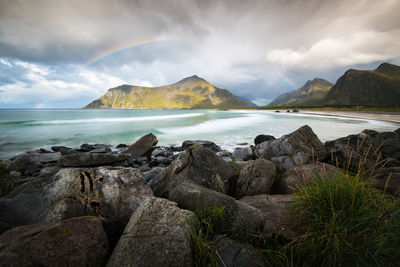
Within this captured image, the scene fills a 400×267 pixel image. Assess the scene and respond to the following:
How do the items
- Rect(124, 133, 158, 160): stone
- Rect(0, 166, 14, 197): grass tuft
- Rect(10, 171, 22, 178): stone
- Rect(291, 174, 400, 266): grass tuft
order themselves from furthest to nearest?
Rect(124, 133, 158, 160): stone, Rect(10, 171, 22, 178): stone, Rect(0, 166, 14, 197): grass tuft, Rect(291, 174, 400, 266): grass tuft

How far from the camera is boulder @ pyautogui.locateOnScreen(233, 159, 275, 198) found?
4.84 meters

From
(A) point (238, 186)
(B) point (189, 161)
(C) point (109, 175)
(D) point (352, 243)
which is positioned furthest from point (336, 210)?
(C) point (109, 175)

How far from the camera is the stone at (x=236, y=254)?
229 centimetres

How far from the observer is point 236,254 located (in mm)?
2348

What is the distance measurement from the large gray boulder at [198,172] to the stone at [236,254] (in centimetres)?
200

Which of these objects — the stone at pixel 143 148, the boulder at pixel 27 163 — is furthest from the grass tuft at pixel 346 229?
the boulder at pixel 27 163

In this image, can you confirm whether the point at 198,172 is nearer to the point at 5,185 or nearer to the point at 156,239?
the point at 156,239

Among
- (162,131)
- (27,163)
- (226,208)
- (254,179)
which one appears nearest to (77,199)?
(226,208)

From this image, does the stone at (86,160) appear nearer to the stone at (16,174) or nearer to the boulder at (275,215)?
the stone at (16,174)

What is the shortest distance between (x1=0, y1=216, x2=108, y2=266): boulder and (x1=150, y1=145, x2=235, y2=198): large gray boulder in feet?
6.11

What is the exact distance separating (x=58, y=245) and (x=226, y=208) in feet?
8.18

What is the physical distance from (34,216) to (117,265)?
240 centimetres

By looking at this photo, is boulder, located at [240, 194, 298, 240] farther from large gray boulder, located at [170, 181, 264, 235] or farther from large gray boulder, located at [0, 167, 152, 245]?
large gray boulder, located at [0, 167, 152, 245]

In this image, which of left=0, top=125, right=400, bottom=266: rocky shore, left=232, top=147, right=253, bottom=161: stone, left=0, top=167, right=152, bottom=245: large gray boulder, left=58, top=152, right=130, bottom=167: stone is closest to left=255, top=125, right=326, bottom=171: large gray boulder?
left=0, top=125, right=400, bottom=266: rocky shore
